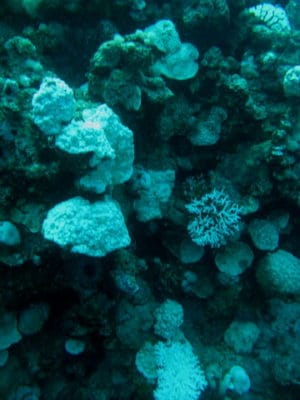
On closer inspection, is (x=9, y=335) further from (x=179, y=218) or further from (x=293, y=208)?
(x=293, y=208)

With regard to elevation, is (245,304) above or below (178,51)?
below

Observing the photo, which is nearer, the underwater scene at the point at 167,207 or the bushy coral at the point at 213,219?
the underwater scene at the point at 167,207

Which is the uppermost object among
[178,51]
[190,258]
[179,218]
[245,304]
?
[178,51]

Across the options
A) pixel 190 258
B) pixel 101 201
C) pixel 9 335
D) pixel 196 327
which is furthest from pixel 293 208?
pixel 9 335

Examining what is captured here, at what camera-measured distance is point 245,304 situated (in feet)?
16.6

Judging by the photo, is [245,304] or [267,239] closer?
[267,239]

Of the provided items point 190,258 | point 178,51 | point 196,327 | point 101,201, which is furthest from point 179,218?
point 178,51

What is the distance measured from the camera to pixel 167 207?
436 centimetres

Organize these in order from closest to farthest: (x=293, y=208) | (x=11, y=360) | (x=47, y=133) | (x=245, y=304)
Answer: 1. (x=47, y=133)
2. (x=11, y=360)
3. (x=293, y=208)
4. (x=245, y=304)

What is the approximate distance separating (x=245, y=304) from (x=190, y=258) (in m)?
1.24

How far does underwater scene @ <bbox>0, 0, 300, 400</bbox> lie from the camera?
12.0 ft

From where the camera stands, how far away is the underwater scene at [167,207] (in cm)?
364

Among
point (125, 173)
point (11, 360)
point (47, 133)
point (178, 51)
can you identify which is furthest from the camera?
point (178, 51)

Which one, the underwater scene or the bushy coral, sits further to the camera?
the bushy coral
